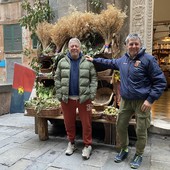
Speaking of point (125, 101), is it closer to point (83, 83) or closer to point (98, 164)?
point (83, 83)

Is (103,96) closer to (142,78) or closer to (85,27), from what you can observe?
(85,27)

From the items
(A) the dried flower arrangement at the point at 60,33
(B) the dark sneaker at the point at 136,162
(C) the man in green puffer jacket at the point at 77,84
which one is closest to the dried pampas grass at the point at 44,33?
(A) the dried flower arrangement at the point at 60,33

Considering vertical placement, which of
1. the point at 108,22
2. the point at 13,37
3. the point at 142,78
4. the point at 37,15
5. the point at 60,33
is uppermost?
the point at 13,37

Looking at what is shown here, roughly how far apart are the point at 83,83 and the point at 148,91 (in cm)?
84

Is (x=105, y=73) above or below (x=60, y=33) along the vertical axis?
below

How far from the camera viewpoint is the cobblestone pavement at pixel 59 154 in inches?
109

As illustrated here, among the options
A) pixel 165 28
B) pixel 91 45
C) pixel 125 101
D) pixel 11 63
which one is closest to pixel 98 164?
pixel 125 101

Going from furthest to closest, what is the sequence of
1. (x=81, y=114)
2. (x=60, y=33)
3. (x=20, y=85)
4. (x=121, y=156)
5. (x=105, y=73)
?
(x=20, y=85)
(x=60, y=33)
(x=105, y=73)
(x=81, y=114)
(x=121, y=156)

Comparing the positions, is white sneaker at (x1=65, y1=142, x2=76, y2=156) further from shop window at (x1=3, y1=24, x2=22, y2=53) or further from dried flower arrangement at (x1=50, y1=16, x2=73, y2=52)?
shop window at (x1=3, y1=24, x2=22, y2=53)

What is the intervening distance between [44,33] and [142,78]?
2.09 meters

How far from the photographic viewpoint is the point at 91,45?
3789mm

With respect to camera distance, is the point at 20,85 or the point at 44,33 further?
the point at 20,85

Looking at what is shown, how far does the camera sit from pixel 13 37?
1077 centimetres

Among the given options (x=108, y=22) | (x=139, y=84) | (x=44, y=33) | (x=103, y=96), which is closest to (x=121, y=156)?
(x=139, y=84)
